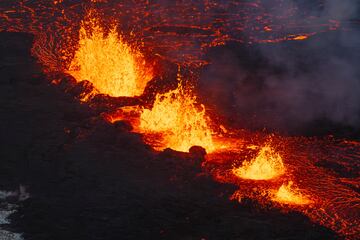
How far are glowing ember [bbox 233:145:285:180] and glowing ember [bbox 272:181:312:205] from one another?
395 millimetres

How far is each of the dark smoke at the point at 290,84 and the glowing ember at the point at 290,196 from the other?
1981 mm

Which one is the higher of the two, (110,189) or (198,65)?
(198,65)

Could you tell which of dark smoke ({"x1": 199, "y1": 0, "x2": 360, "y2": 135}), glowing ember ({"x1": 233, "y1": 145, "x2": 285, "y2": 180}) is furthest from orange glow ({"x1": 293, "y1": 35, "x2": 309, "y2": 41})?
glowing ember ({"x1": 233, "y1": 145, "x2": 285, "y2": 180})

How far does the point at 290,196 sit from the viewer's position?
6.97 metres

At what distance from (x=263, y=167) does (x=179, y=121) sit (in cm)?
178

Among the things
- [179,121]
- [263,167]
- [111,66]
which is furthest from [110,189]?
[111,66]

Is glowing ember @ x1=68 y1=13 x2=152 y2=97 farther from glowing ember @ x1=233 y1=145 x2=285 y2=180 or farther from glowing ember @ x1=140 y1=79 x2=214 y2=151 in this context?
glowing ember @ x1=233 y1=145 x2=285 y2=180

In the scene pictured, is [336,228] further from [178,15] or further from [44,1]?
[44,1]

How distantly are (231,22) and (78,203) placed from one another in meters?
8.77

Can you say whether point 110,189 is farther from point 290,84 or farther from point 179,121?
point 290,84

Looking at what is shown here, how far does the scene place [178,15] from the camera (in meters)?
14.9

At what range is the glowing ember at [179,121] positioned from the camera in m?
8.38

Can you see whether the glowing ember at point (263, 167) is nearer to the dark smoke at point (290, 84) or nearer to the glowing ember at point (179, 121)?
the glowing ember at point (179, 121)

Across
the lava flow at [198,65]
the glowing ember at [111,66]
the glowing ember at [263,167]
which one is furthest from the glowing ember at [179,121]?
the glowing ember at [111,66]
